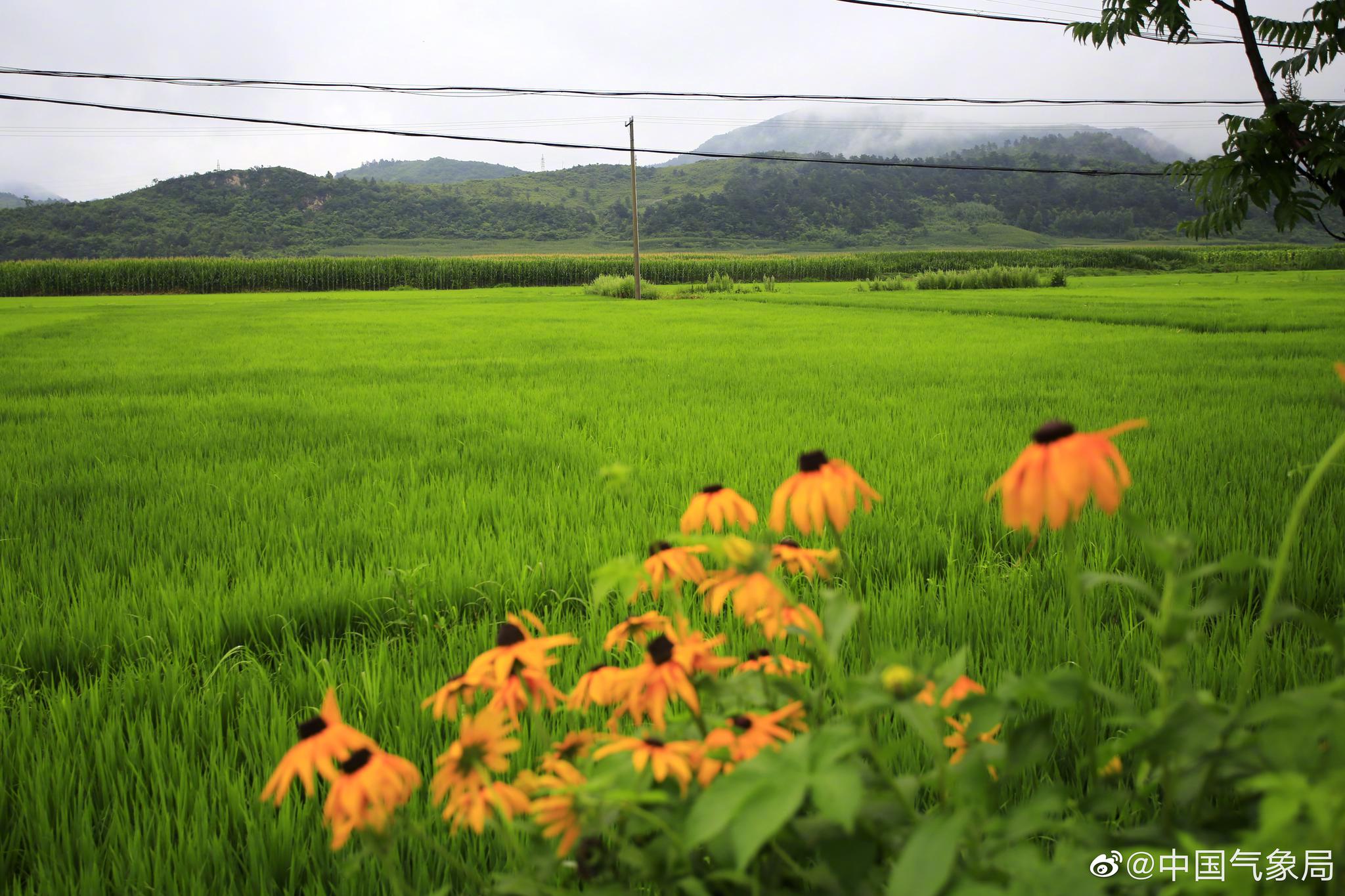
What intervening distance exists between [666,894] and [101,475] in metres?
4.36

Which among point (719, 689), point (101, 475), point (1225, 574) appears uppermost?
point (719, 689)

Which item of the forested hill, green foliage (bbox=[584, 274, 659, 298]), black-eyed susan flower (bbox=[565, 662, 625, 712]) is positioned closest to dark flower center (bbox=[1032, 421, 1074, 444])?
black-eyed susan flower (bbox=[565, 662, 625, 712])

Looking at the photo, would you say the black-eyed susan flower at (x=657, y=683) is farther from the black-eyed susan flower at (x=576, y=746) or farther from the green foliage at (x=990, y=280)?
the green foliage at (x=990, y=280)

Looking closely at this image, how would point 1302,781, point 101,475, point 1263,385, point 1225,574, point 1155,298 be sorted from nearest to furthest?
point 1302,781 → point 1225,574 → point 101,475 → point 1263,385 → point 1155,298

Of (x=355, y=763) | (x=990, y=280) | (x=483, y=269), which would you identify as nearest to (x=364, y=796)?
(x=355, y=763)

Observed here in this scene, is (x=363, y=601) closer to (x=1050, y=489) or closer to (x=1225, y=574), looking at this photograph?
(x=1050, y=489)

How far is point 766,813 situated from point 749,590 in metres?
0.26

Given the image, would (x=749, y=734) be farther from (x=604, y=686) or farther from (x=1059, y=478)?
(x=1059, y=478)

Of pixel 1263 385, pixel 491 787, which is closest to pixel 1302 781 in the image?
pixel 491 787

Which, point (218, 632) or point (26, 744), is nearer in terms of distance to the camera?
point (26, 744)

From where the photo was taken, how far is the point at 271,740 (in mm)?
1582

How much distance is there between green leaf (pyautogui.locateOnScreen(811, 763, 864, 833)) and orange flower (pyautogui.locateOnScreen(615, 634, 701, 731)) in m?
0.21

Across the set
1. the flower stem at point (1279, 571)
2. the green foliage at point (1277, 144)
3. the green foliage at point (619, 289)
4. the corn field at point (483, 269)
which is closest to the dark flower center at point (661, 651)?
the flower stem at point (1279, 571)

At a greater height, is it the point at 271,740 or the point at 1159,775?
the point at 1159,775
